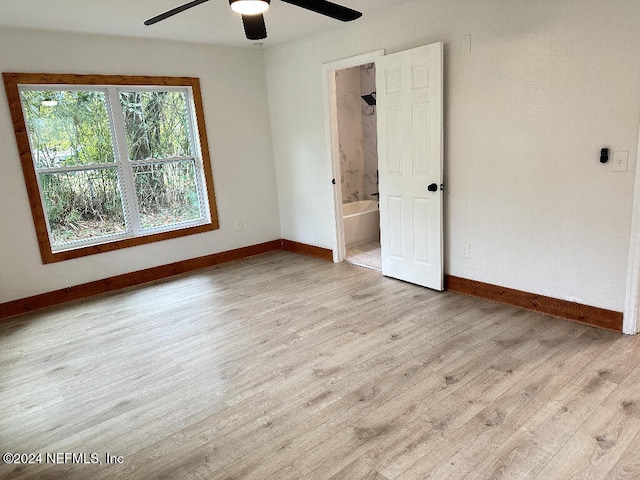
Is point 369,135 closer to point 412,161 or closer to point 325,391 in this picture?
point 412,161

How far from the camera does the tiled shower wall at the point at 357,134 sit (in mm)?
6309

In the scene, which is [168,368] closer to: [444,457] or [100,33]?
[444,457]

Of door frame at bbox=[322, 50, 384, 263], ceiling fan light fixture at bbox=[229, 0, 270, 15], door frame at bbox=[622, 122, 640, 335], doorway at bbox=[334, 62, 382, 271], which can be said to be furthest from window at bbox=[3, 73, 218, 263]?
door frame at bbox=[622, 122, 640, 335]

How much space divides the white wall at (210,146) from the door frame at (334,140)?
1064mm

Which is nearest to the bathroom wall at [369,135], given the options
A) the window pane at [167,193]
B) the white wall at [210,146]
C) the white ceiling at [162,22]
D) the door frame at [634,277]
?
the white wall at [210,146]

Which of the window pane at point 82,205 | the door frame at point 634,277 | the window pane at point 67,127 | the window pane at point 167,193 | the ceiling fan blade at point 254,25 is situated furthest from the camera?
the window pane at point 167,193

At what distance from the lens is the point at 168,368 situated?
284cm

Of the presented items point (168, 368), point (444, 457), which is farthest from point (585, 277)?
point (168, 368)

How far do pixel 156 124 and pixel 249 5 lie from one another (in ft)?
8.98

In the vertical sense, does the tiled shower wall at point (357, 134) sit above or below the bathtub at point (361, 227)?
above

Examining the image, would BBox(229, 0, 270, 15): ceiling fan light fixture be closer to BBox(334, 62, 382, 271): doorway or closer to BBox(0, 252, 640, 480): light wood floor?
BBox(0, 252, 640, 480): light wood floor

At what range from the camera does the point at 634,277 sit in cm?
279

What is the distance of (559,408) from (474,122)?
2.15 m

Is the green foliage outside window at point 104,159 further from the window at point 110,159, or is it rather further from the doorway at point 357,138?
the doorway at point 357,138
